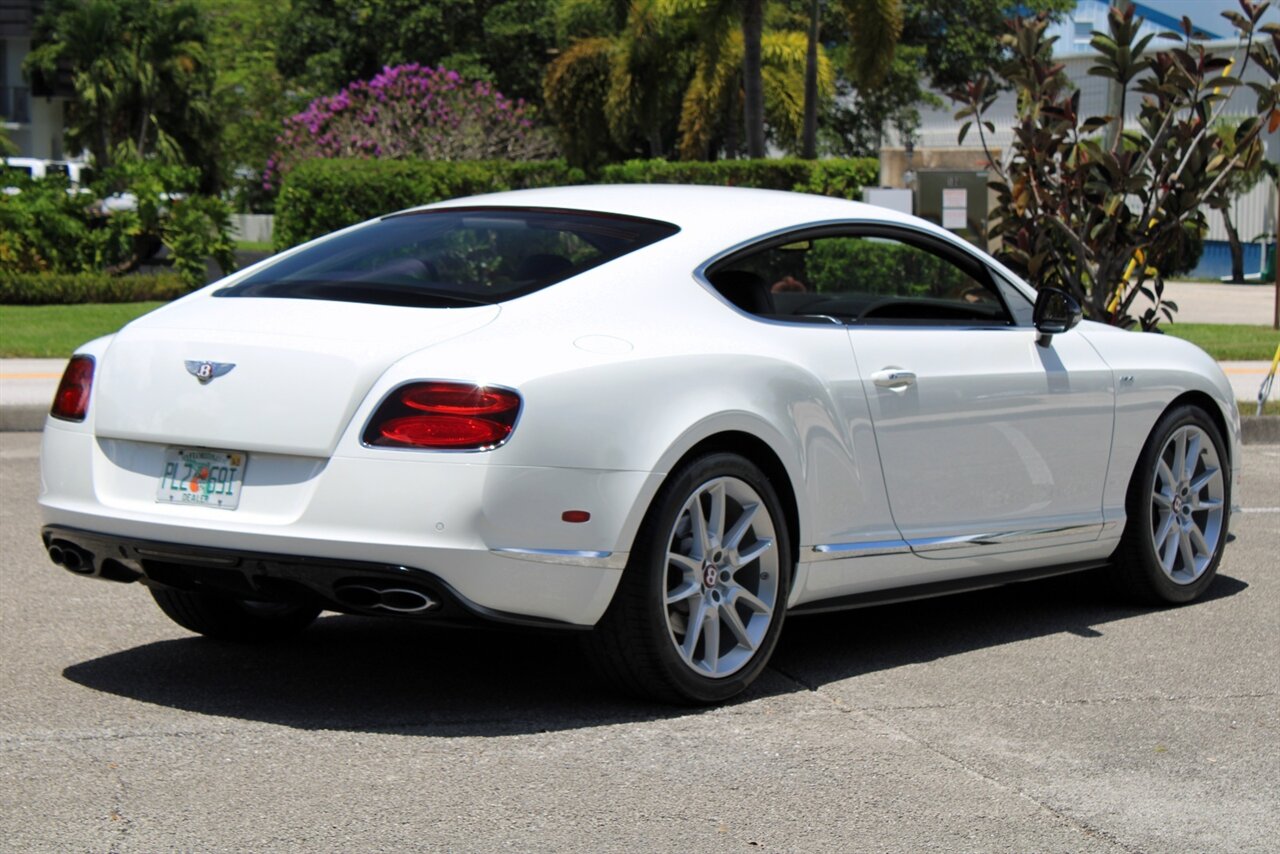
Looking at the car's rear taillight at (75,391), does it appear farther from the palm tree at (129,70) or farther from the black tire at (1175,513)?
the palm tree at (129,70)

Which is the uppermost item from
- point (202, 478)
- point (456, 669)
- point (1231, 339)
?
point (202, 478)

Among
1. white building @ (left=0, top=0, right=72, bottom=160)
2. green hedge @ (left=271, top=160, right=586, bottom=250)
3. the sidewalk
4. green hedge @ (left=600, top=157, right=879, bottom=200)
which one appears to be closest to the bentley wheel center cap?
the sidewalk

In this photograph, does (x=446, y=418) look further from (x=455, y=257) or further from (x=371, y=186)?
(x=371, y=186)

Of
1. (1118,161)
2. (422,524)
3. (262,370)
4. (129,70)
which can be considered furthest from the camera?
(129,70)

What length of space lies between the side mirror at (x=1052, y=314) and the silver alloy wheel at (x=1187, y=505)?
0.81 meters

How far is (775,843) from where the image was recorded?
444cm

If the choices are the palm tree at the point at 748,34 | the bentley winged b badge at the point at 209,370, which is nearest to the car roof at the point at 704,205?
the bentley winged b badge at the point at 209,370

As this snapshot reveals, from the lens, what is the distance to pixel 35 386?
1423 centimetres

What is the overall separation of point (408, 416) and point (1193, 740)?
240 centimetres

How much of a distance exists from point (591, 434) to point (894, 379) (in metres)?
1.40

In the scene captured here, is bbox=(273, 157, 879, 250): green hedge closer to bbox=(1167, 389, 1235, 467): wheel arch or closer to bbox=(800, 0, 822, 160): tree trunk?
bbox=(800, 0, 822, 160): tree trunk

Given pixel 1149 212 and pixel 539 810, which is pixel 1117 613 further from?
pixel 1149 212

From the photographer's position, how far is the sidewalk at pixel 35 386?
42.5ft

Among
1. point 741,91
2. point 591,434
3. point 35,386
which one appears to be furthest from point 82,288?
point 741,91
